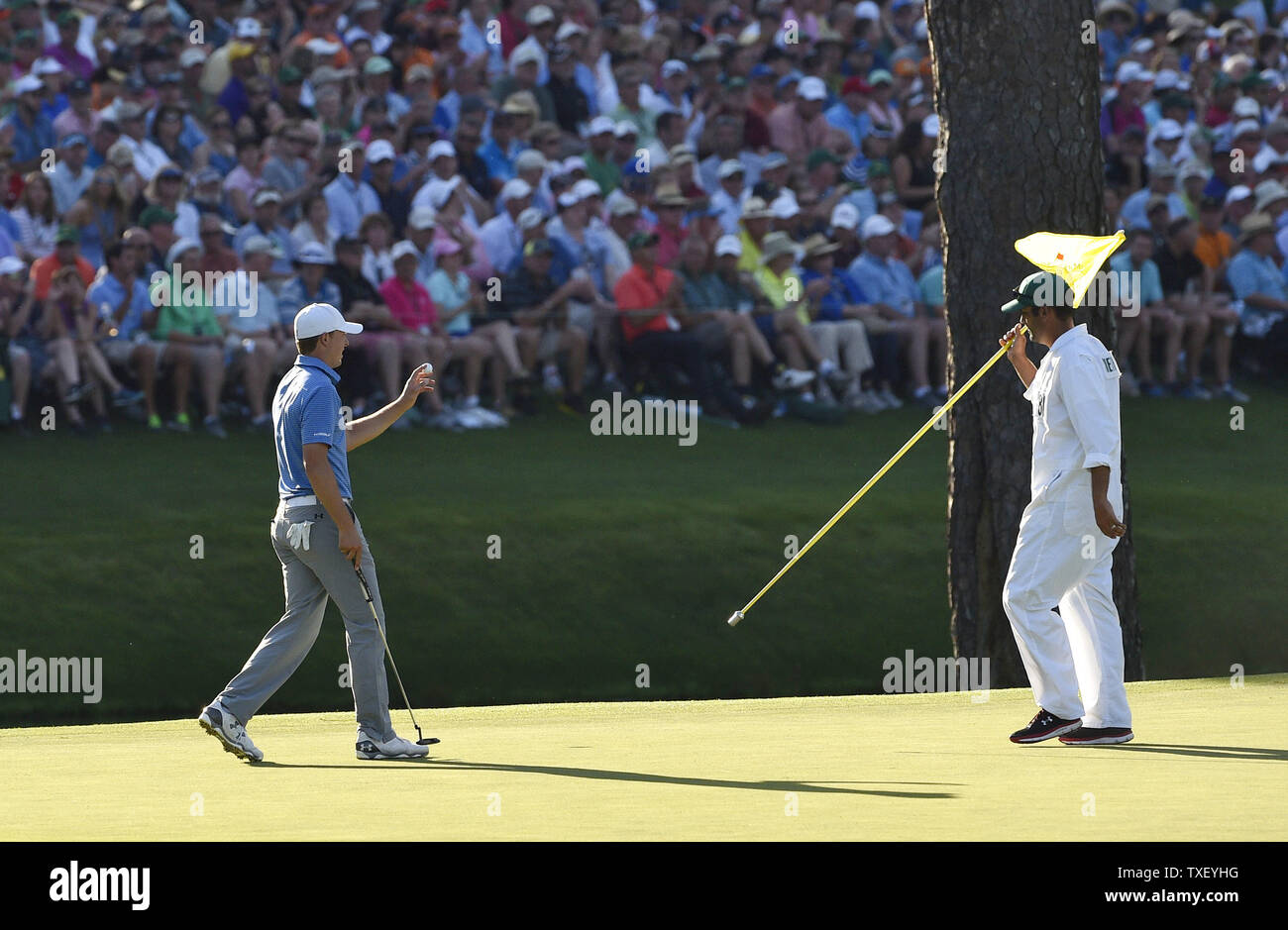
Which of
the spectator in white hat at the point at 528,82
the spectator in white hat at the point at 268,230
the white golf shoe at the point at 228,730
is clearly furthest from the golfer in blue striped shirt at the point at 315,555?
the spectator in white hat at the point at 528,82

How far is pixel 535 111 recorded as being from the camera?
1997 cm

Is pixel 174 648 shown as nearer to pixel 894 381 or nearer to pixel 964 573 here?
pixel 964 573

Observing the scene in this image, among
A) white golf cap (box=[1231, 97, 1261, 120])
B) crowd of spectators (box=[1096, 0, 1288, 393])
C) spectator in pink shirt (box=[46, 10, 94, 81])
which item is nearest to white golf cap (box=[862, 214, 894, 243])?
crowd of spectators (box=[1096, 0, 1288, 393])

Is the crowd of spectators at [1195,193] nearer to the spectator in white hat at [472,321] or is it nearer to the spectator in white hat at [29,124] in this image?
the spectator in white hat at [472,321]

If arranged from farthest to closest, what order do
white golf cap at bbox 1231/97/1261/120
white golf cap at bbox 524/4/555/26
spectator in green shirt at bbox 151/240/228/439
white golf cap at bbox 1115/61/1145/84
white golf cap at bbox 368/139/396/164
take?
white golf cap at bbox 1231/97/1261/120, white golf cap at bbox 1115/61/1145/84, white golf cap at bbox 524/4/555/26, white golf cap at bbox 368/139/396/164, spectator in green shirt at bbox 151/240/228/439

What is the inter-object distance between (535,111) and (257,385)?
502 centimetres

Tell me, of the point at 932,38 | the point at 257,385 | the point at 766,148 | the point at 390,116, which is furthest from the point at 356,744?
the point at 766,148

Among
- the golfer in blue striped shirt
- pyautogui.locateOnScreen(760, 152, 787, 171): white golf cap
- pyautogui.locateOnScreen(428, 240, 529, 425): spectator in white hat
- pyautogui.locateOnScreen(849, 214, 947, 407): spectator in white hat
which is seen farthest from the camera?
pyautogui.locateOnScreen(760, 152, 787, 171): white golf cap

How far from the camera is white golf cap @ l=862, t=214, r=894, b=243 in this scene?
19359mm

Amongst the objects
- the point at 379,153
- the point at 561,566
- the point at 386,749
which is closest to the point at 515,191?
the point at 379,153

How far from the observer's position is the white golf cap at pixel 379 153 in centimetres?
1853

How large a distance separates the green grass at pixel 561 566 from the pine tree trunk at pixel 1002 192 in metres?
2.08

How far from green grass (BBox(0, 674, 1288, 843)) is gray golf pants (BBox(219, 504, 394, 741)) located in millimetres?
256

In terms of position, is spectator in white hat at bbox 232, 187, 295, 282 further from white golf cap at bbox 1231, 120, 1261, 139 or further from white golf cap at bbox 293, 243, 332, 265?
white golf cap at bbox 1231, 120, 1261, 139
